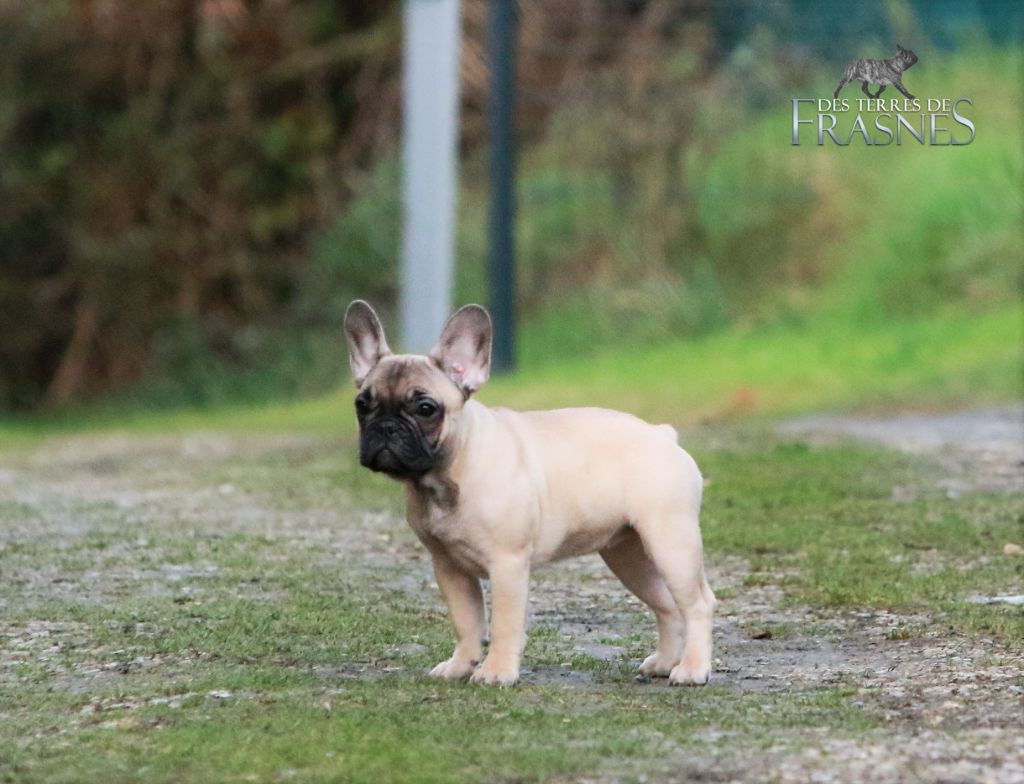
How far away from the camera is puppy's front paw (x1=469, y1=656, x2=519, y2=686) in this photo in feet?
18.0

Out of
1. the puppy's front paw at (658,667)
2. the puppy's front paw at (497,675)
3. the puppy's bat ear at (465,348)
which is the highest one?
the puppy's bat ear at (465,348)

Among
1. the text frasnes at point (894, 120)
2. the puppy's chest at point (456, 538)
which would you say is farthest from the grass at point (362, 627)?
the text frasnes at point (894, 120)

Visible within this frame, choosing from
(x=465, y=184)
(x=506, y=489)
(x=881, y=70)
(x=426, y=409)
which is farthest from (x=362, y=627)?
(x=465, y=184)

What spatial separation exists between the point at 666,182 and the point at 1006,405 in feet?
20.3

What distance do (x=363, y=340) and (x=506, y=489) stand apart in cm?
62

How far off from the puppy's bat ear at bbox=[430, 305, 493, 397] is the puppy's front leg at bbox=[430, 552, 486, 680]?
516 mm

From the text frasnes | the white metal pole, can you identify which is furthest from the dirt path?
the white metal pole

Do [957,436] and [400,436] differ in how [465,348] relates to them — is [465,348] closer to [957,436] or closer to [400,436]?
[400,436]

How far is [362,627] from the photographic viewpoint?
21.3ft

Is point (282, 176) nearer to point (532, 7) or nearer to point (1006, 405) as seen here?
point (532, 7)

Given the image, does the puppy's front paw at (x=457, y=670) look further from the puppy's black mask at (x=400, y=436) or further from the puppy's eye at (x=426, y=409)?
the puppy's eye at (x=426, y=409)

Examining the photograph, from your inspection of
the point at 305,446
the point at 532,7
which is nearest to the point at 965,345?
the point at 305,446

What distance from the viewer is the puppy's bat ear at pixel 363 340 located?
567 cm

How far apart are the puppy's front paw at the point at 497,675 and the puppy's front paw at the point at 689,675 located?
1.49ft
